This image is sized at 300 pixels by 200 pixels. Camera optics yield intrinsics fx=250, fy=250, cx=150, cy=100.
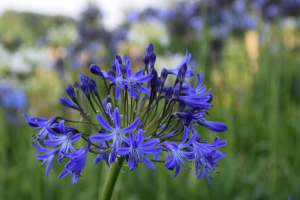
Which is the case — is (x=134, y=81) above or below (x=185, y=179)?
above

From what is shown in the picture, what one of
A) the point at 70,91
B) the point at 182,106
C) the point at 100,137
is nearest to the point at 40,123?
the point at 70,91

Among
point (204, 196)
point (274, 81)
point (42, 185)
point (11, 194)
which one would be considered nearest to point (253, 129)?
point (274, 81)

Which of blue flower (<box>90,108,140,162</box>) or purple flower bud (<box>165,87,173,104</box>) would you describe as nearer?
blue flower (<box>90,108,140,162</box>)

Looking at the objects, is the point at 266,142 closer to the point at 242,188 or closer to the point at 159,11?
the point at 242,188

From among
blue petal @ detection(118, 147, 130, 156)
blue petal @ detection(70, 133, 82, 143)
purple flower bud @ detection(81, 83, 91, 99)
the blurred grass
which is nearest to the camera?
blue petal @ detection(118, 147, 130, 156)

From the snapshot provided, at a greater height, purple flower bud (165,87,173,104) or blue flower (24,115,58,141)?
purple flower bud (165,87,173,104)

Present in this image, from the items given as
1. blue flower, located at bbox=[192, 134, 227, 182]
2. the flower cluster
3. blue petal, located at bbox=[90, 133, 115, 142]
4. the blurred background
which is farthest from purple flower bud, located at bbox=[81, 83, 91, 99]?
the blurred background

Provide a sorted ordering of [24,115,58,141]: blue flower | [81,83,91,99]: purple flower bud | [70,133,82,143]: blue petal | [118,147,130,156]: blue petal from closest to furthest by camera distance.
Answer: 1. [118,147,130,156]: blue petal
2. [70,133,82,143]: blue petal
3. [24,115,58,141]: blue flower
4. [81,83,91,99]: purple flower bud

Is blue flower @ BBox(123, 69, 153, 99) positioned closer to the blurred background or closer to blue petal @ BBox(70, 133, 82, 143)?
blue petal @ BBox(70, 133, 82, 143)

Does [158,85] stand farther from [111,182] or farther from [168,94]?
[111,182]
